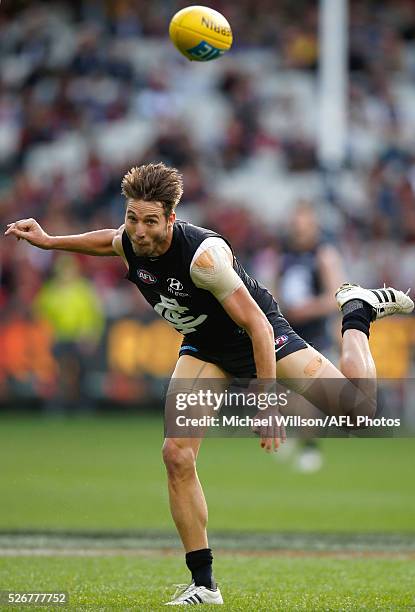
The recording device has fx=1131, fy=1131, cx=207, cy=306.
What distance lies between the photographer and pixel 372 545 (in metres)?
8.54

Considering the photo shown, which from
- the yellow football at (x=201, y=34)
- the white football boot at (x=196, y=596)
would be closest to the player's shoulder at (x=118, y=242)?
the white football boot at (x=196, y=596)

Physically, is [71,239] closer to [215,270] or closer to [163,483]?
[215,270]

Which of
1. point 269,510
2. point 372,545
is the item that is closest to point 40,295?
point 269,510

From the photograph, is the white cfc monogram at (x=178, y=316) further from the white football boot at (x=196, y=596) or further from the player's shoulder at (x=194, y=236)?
the white football boot at (x=196, y=596)

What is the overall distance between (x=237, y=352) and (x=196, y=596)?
141cm

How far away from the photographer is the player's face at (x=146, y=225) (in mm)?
6012

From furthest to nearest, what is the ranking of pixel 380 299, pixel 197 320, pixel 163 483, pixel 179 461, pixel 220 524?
pixel 163 483, pixel 220 524, pixel 380 299, pixel 197 320, pixel 179 461

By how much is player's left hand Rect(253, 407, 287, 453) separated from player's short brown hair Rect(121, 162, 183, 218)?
3.90 feet

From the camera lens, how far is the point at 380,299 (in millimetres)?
7508

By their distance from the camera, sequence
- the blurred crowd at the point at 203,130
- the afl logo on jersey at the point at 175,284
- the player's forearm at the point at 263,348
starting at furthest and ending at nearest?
the blurred crowd at the point at 203,130 → the afl logo on jersey at the point at 175,284 → the player's forearm at the point at 263,348

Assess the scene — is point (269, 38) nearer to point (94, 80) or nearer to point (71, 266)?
point (94, 80)

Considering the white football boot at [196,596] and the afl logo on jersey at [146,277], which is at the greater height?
the afl logo on jersey at [146,277]

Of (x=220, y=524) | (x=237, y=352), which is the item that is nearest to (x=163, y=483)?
(x=220, y=524)

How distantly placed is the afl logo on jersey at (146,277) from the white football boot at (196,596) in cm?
169
